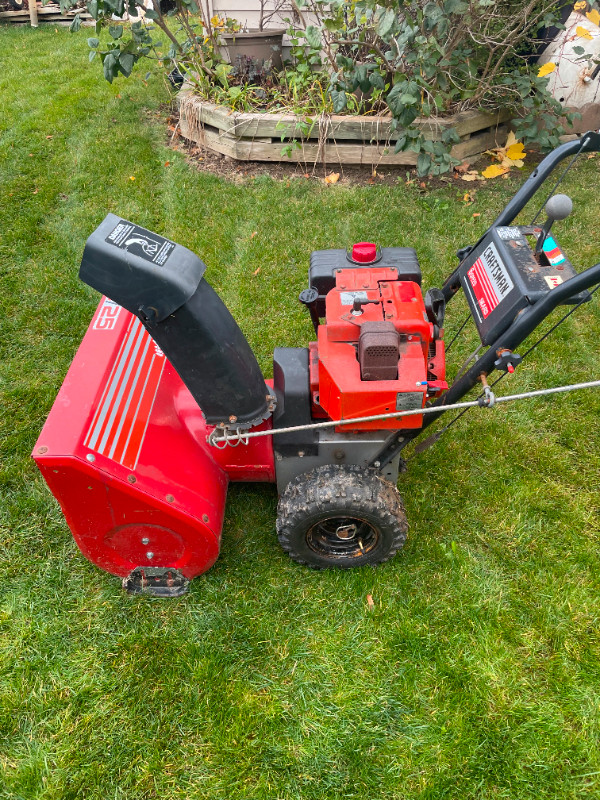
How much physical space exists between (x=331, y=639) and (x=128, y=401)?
1.23 meters

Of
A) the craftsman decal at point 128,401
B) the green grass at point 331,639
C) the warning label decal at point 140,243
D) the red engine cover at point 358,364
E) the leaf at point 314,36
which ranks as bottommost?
the green grass at point 331,639

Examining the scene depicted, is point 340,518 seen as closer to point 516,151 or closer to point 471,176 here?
point 471,176

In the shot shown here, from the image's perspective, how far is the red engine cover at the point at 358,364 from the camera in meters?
1.99

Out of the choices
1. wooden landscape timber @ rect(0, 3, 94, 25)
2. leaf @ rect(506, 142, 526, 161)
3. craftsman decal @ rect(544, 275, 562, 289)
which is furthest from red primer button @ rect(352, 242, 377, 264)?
wooden landscape timber @ rect(0, 3, 94, 25)

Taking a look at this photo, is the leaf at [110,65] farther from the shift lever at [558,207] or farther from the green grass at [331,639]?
the shift lever at [558,207]

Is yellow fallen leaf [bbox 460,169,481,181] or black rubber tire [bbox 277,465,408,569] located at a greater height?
yellow fallen leaf [bbox 460,169,481,181]

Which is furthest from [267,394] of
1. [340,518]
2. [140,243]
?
[140,243]

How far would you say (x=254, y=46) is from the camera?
546 cm

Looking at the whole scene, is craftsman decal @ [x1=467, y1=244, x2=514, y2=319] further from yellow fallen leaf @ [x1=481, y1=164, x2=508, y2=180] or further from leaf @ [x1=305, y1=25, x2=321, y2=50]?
yellow fallen leaf @ [x1=481, y1=164, x2=508, y2=180]

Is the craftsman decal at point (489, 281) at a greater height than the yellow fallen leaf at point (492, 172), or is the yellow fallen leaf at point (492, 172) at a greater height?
the craftsman decal at point (489, 281)

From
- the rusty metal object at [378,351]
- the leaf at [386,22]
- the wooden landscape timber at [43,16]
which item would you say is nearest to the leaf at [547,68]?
the leaf at [386,22]

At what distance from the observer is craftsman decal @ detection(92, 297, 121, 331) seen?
7.80 ft

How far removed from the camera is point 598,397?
3217 mm

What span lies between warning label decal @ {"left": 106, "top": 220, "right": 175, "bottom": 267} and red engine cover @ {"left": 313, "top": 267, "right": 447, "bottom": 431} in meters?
0.62
